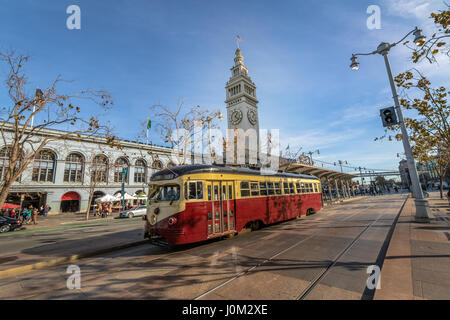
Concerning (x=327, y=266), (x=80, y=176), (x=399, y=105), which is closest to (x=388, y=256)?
(x=327, y=266)

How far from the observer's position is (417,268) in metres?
4.50

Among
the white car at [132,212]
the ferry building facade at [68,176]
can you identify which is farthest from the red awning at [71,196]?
the white car at [132,212]

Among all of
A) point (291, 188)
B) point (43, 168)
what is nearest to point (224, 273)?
point (291, 188)

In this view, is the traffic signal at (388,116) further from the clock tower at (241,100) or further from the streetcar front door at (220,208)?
the clock tower at (241,100)

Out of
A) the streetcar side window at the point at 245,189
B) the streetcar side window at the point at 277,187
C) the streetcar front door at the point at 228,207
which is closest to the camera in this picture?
the streetcar front door at the point at 228,207

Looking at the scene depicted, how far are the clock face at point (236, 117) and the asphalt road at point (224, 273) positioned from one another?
200 ft

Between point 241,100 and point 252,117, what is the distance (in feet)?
22.7

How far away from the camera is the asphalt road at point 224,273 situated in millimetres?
4016

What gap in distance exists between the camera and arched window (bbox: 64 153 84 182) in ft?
104

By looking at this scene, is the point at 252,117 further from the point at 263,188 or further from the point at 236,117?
the point at 263,188

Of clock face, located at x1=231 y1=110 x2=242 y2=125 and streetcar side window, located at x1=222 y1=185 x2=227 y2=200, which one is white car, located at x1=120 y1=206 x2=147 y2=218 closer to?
streetcar side window, located at x1=222 y1=185 x2=227 y2=200

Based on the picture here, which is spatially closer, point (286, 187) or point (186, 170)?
point (186, 170)

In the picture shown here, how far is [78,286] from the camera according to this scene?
181 inches
